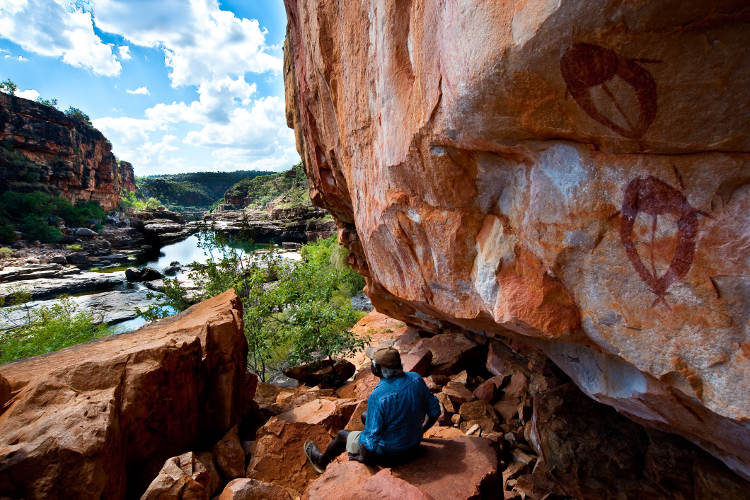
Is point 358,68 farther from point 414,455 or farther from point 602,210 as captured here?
point 414,455

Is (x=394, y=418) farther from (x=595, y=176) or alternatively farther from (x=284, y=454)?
(x=595, y=176)

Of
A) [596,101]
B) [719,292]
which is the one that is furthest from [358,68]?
[719,292]

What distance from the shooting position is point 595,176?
197cm

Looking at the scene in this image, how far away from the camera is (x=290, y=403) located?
602 centimetres

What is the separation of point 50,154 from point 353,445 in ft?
170

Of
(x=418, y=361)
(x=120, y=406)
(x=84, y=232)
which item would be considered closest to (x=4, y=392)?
(x=120, y=406)

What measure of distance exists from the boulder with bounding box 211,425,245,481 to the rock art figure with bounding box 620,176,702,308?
4.23 meters

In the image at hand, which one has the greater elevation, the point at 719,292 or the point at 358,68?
the point at 358,68

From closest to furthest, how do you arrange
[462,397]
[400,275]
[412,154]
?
[412,154]
[400,275]
[462,397]

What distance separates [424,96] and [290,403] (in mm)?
5258

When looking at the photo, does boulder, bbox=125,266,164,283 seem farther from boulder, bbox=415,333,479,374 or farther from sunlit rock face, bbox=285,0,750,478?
sunlit rock face, bbox=285,0,750,478

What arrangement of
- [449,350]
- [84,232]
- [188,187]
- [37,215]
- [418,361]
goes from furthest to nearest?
1. [188,187]
2. [84,232]
3. [37,215]
4. [449,350]
5. [418,361]

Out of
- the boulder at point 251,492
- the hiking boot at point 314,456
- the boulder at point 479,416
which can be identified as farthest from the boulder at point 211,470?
the boulder at point 479,416

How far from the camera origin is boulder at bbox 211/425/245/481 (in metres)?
4.00
